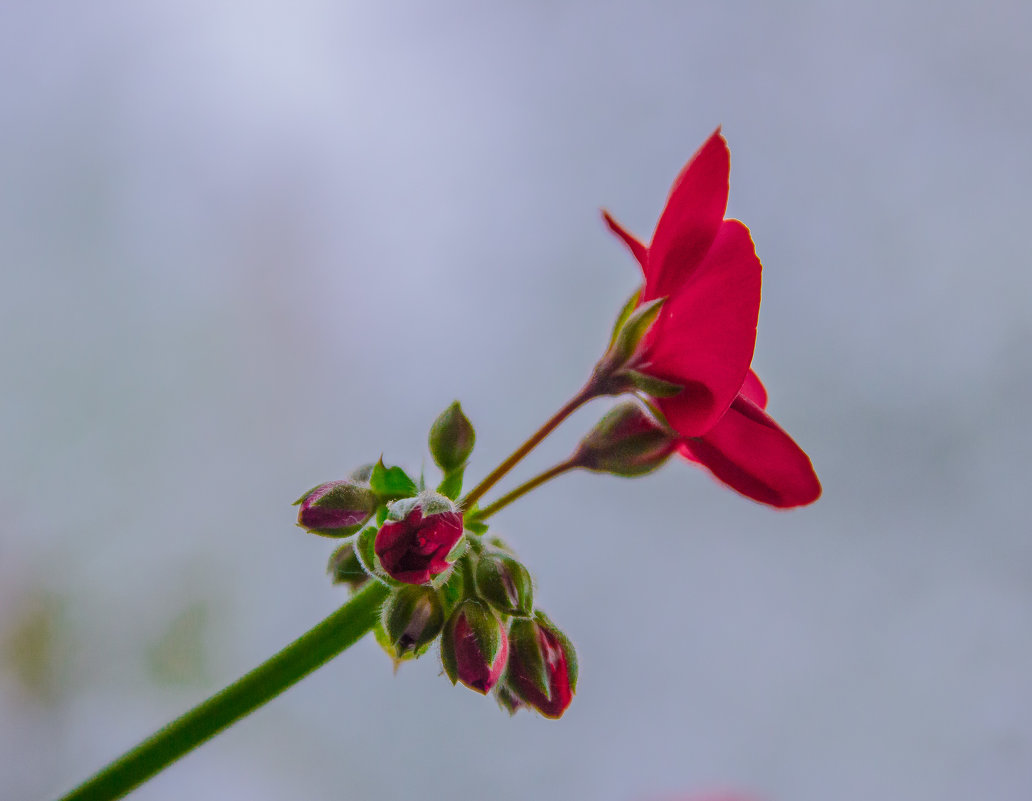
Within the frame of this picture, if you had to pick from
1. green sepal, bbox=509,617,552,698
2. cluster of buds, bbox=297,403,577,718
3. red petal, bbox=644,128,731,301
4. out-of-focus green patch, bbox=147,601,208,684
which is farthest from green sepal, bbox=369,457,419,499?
out-of-focus green patch, bbox=147,601,208,684

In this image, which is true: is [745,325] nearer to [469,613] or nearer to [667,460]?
[667,460]

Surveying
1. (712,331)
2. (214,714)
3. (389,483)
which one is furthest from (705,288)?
(214,714)

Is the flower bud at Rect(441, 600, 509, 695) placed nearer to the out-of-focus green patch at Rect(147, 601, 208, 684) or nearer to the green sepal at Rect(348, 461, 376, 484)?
the green sepal at Rect(348, 461, 376, 484)

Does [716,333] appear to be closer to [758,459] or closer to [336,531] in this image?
[758,459]

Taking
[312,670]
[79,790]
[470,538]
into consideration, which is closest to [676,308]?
[470,538]

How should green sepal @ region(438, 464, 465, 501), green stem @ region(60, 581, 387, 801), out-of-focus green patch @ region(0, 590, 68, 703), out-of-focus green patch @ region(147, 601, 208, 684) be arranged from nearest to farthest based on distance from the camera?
1. green stem @ region(60, 581, 387, 801)
2. green sepal @ region(438, 464, 465, 501)
3. out-of-focus green patch @ region(0, 590, 68, 703)
4. out-of-focus green patch @ region(147, 601, 208, 684)

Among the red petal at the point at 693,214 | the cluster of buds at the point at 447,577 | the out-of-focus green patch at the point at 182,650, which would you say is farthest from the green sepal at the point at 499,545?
the out-of-focus green patch at the point at 182,650
